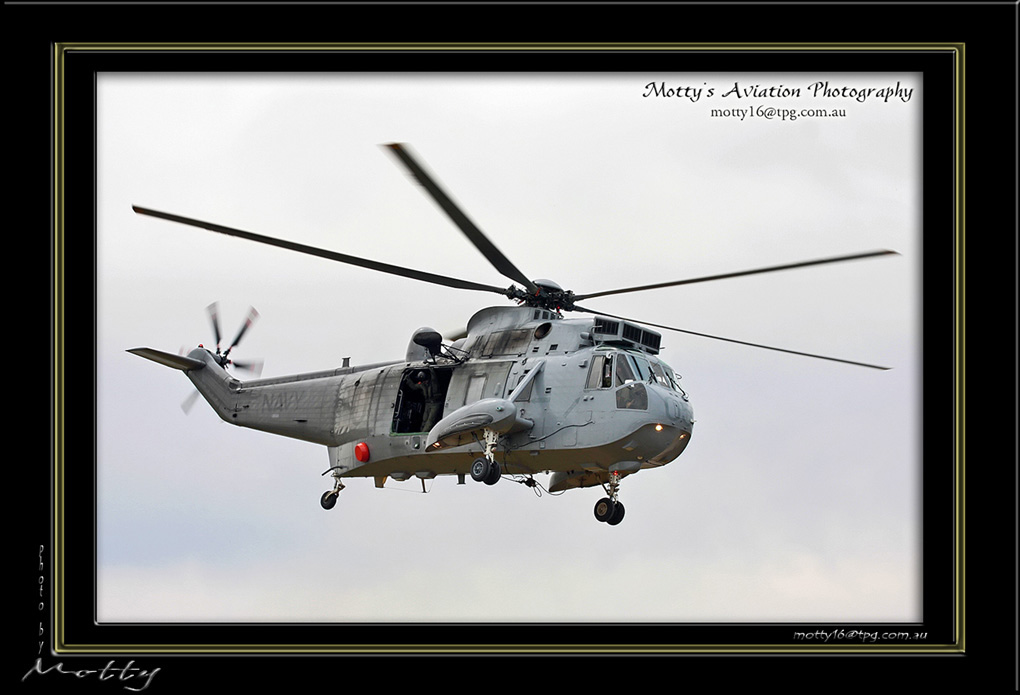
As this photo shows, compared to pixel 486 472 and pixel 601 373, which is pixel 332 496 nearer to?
pixel 486 472

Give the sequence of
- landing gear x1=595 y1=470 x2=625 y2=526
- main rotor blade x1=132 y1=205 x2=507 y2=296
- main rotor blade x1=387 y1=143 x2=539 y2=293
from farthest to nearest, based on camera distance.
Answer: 1. landing gear x1=595 y1=470 x2=625 y2=526
2. main rotor blade x1=132 y1=205 x2=507 y2=296
3. main rotor blade x1=387 y1=143 x2=539 y2=293

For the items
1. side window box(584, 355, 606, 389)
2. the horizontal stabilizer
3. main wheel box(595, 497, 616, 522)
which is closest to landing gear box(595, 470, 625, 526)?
main wheel box(595, 497, 616, 522)

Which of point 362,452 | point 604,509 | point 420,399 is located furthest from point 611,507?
point 362,452

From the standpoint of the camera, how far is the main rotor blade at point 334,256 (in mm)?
18000

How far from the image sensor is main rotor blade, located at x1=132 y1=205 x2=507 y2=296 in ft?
59.1

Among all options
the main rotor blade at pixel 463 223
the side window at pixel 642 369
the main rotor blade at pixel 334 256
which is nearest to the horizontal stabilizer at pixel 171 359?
the main rotor blade at pixel 334 256

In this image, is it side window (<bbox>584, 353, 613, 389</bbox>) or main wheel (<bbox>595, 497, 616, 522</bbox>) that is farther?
main wheel (<bbox>595, 497, 616, 522</bbox>)

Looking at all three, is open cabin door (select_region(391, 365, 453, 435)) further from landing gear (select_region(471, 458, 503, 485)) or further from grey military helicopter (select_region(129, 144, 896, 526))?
landing gear (select_region(471, 458, 503, 485))

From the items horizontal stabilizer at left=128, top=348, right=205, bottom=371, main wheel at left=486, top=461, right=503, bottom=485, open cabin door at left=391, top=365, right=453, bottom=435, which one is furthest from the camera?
horizontal stabilizer at left=128, top=348, right=205, bottom=371

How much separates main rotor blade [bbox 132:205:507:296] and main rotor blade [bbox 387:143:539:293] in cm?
53

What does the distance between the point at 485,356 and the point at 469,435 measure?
5.66ft

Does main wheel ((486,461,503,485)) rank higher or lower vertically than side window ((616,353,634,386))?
lower
